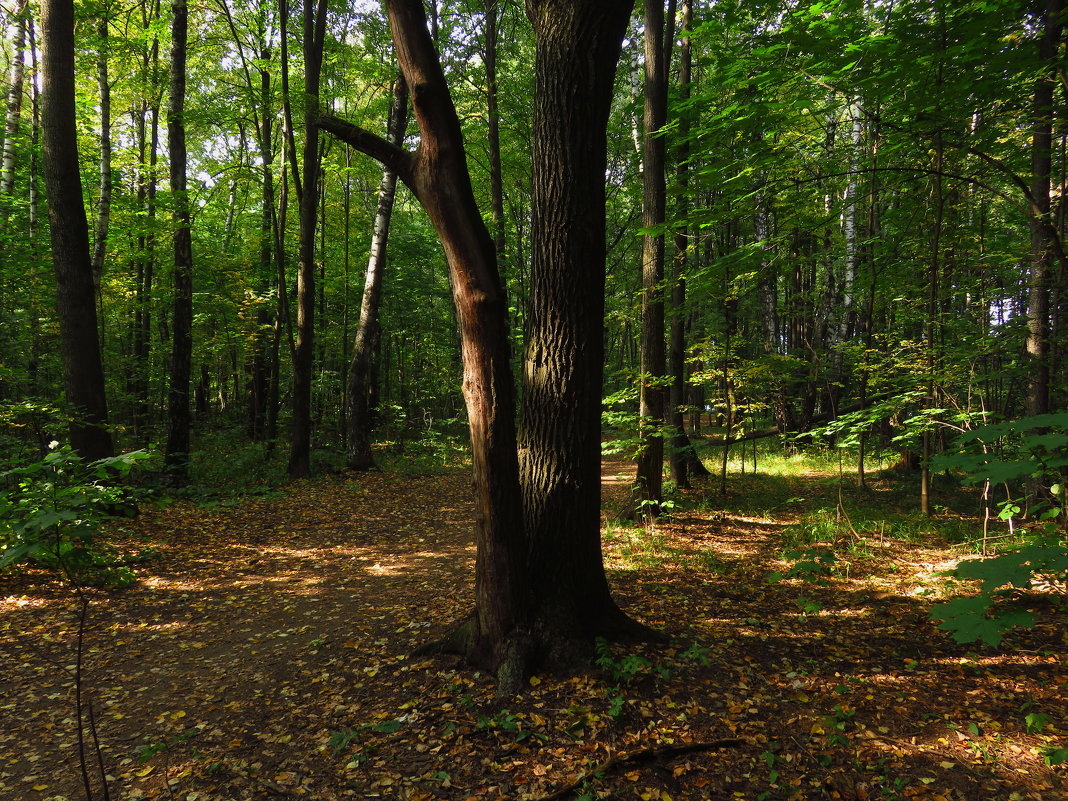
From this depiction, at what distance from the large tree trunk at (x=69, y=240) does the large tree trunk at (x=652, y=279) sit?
25.7ft

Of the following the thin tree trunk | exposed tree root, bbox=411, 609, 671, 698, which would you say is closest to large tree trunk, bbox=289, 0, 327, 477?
the thin tree trunk

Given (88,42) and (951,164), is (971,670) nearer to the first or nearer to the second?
(951,164)

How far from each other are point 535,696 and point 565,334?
2.37 m

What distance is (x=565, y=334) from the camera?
11.6 ft

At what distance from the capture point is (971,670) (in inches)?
137

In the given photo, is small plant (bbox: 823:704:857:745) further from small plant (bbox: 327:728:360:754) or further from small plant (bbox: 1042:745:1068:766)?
small plant (bbox: 327:728:360:754)

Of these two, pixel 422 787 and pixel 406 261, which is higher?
pixel 406 261

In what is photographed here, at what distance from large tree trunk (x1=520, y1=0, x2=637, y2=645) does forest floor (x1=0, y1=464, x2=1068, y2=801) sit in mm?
645

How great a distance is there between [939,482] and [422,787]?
1072 centimetres

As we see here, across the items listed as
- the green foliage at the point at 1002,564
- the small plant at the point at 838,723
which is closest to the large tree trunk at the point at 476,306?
the small plant at the point at 838,723

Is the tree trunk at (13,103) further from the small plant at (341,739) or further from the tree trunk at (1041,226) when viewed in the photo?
the tree trunk at (1041,226)

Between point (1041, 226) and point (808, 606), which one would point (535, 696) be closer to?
point (808, 606)

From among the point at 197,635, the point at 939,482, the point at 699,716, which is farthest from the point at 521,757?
the point at 939,482

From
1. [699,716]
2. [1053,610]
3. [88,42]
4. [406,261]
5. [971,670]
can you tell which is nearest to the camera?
[699,716]
